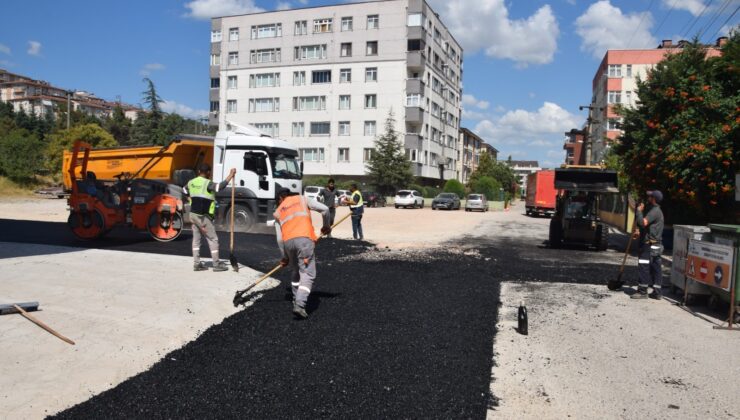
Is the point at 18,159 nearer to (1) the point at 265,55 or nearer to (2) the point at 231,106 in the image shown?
(2) the point at 231,106

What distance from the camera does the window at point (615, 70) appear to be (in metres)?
63.6

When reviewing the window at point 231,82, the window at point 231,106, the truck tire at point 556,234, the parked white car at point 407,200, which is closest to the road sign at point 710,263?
the truck tire at point 556,234

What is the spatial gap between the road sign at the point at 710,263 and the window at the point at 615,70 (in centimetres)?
6173

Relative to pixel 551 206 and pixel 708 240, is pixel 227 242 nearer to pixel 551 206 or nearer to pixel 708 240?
pixel 708 240

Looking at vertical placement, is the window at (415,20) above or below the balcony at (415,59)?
above

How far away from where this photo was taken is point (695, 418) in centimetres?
440

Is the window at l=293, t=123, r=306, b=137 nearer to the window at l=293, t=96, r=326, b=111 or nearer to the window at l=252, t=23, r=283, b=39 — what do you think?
the window at l=293, t=96, r=326, b=111

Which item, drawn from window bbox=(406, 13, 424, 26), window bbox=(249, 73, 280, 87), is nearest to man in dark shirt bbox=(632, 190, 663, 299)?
window bbox=(406, 13, 424, 26)

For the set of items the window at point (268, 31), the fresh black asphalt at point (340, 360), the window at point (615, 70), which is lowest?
the fresh black asphalt at point (340, 360)

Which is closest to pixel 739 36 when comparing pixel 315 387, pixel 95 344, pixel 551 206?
pixel 315 387

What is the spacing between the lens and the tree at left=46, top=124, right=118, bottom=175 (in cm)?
4238

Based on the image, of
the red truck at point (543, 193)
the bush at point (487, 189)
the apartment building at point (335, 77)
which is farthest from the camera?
the bush at point (487, 189)

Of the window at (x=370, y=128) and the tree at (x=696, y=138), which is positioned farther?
the window at (x=370, y=128)

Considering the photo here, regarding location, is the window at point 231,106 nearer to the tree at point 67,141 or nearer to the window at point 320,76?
the window at point 320,76
